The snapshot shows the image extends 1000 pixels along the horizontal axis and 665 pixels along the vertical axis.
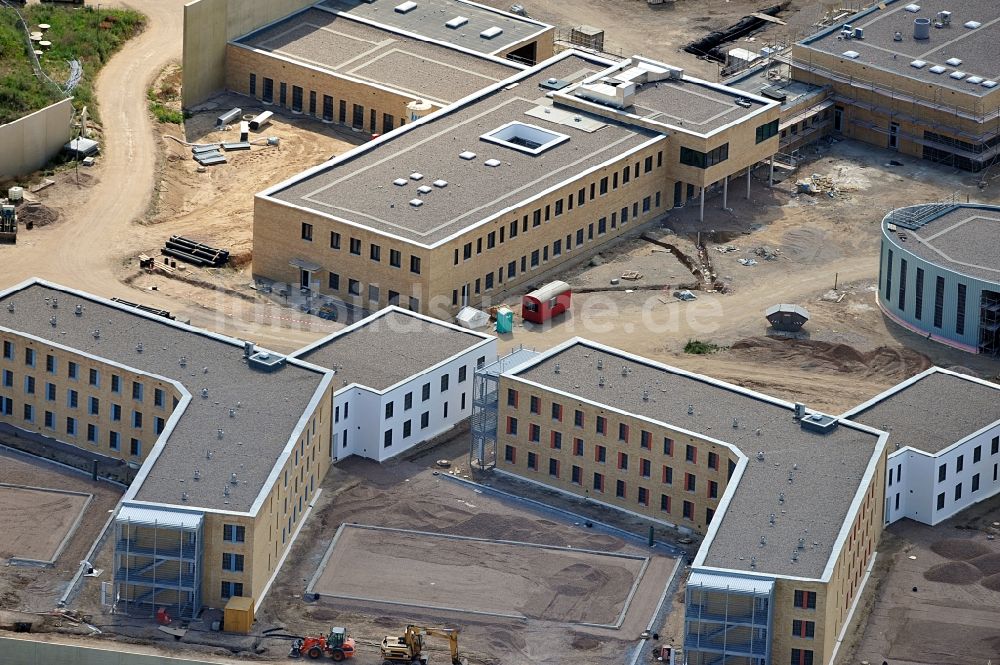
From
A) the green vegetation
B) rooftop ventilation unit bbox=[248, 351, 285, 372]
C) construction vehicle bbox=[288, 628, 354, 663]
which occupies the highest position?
rooftop ventilation unit bbox=[248, 351, 285, 372]

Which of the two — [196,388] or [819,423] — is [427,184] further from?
[819,423]

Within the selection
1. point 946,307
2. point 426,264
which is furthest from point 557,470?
point 946,307

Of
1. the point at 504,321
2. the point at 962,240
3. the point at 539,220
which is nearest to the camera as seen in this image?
the point at 504,321

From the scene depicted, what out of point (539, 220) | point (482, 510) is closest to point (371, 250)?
point (539, 220)

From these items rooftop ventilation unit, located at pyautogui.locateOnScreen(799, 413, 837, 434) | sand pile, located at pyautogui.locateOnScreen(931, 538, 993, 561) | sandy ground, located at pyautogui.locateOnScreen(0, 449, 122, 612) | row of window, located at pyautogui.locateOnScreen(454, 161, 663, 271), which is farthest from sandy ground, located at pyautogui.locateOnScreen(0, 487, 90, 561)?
sand pile, located at pyautogui.locateOnScreen(931, 538, 993, 561)

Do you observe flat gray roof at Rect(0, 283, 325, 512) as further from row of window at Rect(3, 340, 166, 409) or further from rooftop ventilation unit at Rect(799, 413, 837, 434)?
rooftop ventilation unit at Rect(799, 413, 837, 434)

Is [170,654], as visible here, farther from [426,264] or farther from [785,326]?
[785,326]
